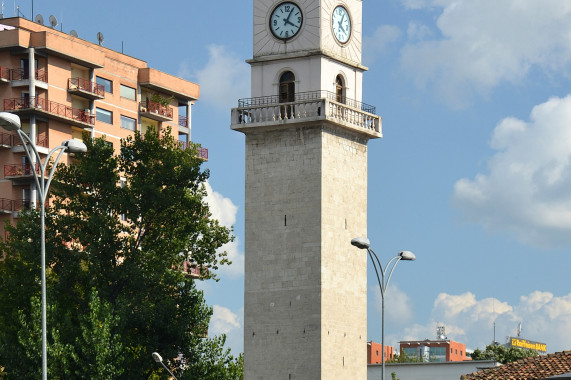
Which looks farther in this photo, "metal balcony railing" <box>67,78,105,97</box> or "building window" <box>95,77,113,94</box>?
"building window" <box>95,77,113,94</box>

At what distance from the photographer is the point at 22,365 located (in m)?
63.3

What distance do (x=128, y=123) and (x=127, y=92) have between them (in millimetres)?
2265

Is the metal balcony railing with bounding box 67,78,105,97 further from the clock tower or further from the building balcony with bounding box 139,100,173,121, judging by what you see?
the clock tower

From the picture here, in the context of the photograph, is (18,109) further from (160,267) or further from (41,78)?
(160,267)

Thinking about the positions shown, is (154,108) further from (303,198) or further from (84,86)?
(303,198)

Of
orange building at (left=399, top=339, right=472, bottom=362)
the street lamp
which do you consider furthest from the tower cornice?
orange building at (left=399, top=339, right=472, bottom=362)

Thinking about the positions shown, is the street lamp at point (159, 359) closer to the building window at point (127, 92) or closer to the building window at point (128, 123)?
the building window at point (128, 123)

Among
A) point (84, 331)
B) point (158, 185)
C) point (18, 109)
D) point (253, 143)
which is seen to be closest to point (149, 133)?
point (158, 185)

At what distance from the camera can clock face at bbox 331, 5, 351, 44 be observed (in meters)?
65.0

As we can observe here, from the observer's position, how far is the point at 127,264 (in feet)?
215

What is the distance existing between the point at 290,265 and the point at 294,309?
1.86 metres

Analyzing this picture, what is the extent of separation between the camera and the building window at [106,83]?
10519cm

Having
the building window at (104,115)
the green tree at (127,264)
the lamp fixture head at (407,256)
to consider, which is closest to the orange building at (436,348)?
the building window at (104,115)

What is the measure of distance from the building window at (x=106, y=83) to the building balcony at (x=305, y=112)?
138ft
